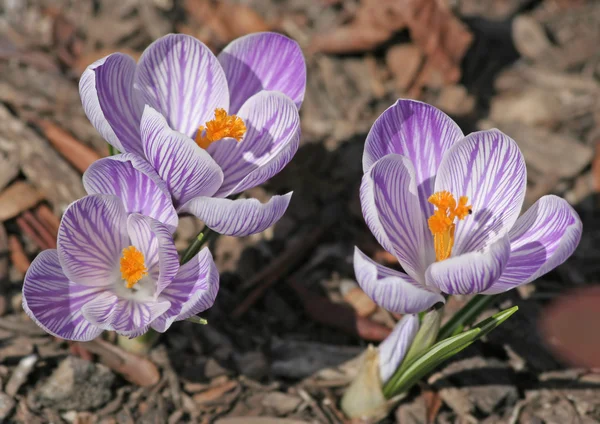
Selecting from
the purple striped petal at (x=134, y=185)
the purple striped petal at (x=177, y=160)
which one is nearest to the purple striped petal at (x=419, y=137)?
the purple striped petal at (x=177, y=160)

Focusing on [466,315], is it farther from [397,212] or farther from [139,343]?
[139,343]

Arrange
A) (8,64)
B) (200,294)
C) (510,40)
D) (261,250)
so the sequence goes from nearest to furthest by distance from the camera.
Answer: (200,294)
(261,250)
(8,64)
(510,40)

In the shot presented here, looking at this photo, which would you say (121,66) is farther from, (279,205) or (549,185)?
(549,185)

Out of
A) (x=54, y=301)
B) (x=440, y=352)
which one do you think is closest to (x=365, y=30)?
(x=440, y=352)

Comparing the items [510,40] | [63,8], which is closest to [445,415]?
[510,40]

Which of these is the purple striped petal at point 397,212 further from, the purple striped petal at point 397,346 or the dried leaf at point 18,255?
the dried leaf at point 18,255

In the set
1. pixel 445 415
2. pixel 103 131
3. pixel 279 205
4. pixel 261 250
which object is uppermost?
pixel 103 131

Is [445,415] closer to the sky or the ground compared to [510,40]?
closer to the ground
